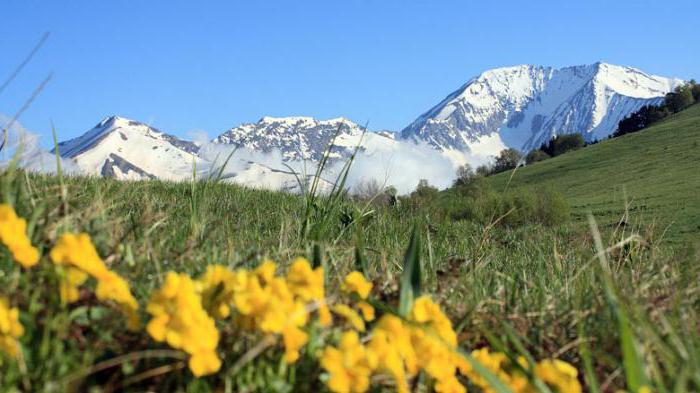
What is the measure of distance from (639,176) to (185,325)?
4086 centimetres

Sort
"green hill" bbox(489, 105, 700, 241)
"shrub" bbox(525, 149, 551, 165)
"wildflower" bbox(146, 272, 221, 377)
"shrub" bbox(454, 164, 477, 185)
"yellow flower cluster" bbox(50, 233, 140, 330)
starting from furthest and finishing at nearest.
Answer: "shrub" bbox(525, 149, 551, 165), "shrub" bbox(454, 164, 477, 185), "green hill" bbox(489, 105, 700, 241), "yellow flower cluster" bbox(50, 233, 140, 330), "wildflower" bbox(146, 272, 221, 377)

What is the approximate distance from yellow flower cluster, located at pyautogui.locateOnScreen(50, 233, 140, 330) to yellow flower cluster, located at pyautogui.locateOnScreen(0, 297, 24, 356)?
126 millimetres

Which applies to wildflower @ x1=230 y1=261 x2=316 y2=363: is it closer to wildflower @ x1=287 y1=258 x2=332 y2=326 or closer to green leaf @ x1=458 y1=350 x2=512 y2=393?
wildflower @ x1=287 y1=258 x2=332 y2=326

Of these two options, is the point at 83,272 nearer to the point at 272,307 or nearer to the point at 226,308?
the point at 226,308

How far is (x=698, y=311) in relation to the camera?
9.09 ft

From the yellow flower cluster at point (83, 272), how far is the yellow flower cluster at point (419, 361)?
0.50 meters

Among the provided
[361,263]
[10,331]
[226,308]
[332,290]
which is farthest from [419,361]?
[10,331]

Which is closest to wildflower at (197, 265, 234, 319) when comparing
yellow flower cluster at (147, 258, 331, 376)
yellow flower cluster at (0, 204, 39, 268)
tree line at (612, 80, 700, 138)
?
yellow flower cluster at (147, 258, 331, 376)

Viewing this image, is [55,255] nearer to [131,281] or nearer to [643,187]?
[131,281]

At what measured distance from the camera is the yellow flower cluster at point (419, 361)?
157cm

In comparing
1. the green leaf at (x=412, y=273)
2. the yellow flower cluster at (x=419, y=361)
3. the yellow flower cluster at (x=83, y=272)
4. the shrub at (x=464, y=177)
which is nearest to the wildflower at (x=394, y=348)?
the yellow flower cluster at (x=419, y=361)

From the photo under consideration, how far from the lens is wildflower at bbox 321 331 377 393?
1.52 m

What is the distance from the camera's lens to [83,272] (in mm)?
1726

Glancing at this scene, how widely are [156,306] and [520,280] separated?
202 centimetres
